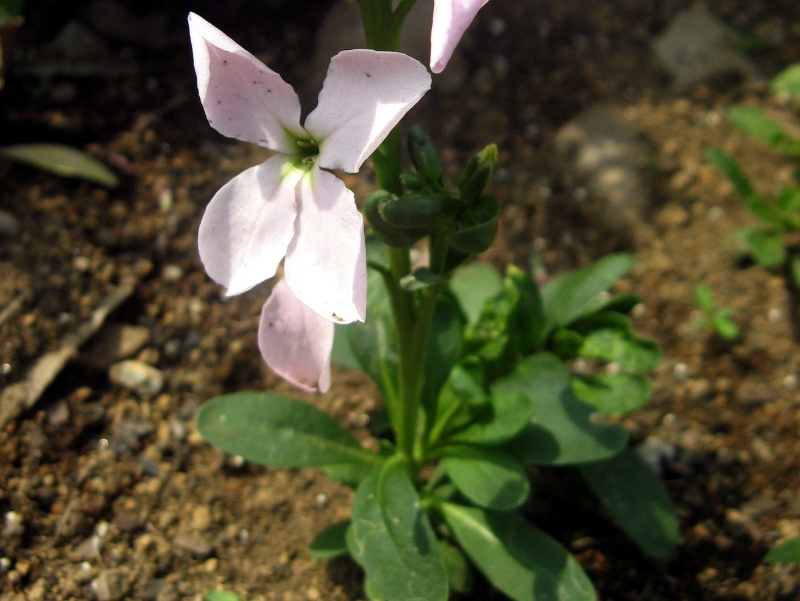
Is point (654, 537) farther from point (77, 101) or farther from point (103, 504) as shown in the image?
point (77, 101)

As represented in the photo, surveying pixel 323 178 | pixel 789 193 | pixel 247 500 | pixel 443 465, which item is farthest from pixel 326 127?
pixel 789 193

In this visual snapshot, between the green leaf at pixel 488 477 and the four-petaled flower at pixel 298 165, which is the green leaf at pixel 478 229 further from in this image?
the green leaf at pixel 488 477

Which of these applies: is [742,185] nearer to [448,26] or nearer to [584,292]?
[584,292]

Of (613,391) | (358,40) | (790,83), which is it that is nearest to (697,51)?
(790,83)

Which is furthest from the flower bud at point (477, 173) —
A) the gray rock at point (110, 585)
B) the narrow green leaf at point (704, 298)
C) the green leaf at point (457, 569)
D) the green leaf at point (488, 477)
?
the narrow green leaf at point (704, 298)

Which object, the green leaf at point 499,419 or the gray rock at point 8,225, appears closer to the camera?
the green leaf at point 499,419

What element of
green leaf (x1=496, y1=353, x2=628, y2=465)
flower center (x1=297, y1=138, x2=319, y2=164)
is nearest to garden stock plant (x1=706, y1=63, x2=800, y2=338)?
green leaf (x1=496, y1=353, x2=628, y2=465)
